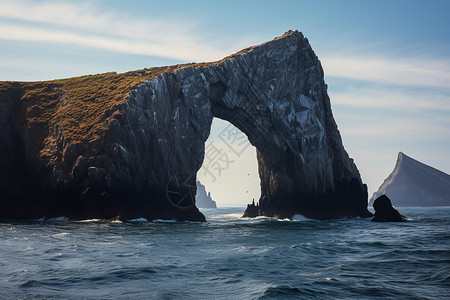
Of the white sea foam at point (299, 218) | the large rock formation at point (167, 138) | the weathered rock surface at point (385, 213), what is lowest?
the white sea foam at point (299, 218)

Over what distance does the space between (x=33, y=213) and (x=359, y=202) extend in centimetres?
6302

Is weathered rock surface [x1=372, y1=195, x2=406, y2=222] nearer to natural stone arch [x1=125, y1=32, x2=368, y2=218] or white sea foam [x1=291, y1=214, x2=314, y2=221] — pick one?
natural stone arch [x1=125, y1=32, x2=368, y2=218]

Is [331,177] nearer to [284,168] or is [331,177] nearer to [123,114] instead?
[284,168]

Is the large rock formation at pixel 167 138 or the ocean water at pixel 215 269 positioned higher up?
the large rock formation at pixel 167 138

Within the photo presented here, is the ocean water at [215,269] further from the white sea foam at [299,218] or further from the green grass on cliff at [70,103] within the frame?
the white sea foam at [299,218]

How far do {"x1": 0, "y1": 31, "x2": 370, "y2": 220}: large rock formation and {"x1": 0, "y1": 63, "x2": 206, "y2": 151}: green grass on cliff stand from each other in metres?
0.23

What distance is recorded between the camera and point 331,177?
8875 centimetres

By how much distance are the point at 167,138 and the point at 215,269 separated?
49889mm

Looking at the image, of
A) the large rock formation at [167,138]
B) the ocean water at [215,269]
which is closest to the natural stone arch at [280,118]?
the large rock formation at [167,138]

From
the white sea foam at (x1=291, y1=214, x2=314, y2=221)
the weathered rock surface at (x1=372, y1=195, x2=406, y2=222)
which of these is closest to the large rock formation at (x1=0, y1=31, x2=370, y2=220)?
the white sea foam at (x1=291, y1=214, x2=314, y2=221)

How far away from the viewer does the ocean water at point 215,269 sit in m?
18.6

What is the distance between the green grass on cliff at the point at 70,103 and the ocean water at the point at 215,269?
1277 inches

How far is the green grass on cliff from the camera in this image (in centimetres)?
6812

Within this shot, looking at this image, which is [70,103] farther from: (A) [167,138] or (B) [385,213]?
(B) [385,213]
